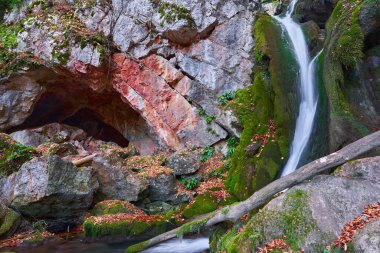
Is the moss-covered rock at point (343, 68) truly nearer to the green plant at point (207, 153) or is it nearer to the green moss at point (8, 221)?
the green plant at point (207, 153)

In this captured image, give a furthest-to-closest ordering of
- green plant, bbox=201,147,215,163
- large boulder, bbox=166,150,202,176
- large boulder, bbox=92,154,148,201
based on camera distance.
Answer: green plant, bbox=201,147,215,163, large boulder, bbox=166,150,202,176, large boulder, bbox=92,154,148,201

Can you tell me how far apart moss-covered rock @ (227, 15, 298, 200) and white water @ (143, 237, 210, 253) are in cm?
192

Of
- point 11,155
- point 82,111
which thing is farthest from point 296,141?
point 82,111

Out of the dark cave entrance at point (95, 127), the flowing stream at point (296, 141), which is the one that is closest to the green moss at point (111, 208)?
the flowing stream at point (296, 141)

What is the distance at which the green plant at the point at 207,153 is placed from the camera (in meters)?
12.4

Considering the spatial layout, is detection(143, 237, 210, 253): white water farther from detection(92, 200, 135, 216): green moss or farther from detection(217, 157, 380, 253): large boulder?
detection(92, 200, 135, 216): green moss

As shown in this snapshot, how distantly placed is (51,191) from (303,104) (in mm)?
7765

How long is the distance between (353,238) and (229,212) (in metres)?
2.08

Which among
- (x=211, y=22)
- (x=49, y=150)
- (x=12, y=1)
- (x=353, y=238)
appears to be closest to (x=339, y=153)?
(x=353, y=238)

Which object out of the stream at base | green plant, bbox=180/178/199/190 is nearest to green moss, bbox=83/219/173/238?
the stream at base

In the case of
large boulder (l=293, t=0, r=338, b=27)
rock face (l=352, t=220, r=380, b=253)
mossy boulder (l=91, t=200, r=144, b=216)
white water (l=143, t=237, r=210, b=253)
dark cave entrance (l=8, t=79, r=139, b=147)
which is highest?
large boulder (l=293, t=0, r=338, b=27)

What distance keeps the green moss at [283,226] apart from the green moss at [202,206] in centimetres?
472

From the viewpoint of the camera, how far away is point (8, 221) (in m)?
8.92

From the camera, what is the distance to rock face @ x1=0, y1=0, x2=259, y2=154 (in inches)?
529
